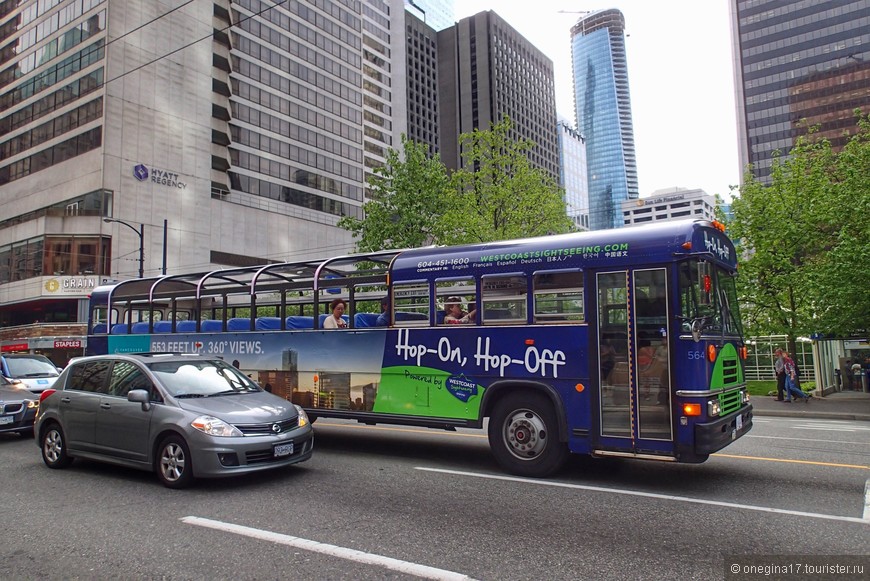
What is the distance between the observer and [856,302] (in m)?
19.8

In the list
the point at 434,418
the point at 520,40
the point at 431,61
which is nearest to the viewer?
the point at 434,418

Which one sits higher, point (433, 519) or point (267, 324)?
point (267, 324)

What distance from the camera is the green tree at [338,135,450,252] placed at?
29812 millimetres

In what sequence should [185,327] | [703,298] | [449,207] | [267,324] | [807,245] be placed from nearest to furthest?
[703,298], [267,324], [185,327], [807,245], [449,207]

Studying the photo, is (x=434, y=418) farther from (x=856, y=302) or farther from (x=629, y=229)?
(x=856, y=302)

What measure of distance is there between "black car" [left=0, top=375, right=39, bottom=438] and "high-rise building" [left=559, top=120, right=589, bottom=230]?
167151 millimetres

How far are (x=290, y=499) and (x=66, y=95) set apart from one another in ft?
197

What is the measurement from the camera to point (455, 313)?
8797mm

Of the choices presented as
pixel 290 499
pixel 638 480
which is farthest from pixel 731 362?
pixel 290 499

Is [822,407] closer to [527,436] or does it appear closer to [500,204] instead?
[527,436]

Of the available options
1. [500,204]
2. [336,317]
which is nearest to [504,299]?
[336,317]

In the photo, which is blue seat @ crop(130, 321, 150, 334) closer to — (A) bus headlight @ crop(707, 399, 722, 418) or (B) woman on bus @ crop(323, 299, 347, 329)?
(B) woman on bus @ crop(323, 299, 347, 329)

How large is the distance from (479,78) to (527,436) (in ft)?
467

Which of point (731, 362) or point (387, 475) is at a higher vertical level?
point (731, 362)
